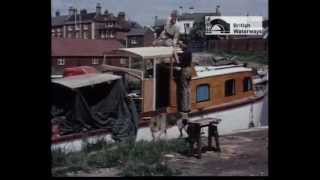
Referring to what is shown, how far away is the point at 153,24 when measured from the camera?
25.7ft

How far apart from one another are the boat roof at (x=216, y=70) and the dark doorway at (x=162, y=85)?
0.42 m

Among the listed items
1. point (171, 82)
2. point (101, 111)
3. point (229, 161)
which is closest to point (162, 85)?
point (171, 82)

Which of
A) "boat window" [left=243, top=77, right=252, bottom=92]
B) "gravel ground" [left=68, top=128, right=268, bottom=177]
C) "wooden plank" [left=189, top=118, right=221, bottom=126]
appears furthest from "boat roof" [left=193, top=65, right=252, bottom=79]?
"gravel ground" [left=68, top=128, right=268, bottom=177]

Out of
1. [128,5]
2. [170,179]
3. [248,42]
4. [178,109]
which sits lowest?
[170,179]

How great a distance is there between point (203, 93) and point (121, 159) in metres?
1.51

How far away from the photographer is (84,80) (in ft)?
25.9

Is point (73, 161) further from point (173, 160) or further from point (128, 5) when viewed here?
point (128, 5)

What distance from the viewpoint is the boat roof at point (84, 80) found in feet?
25.6

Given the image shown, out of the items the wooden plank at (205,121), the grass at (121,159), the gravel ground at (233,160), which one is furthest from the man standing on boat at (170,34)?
the gravel ground at (233,160)

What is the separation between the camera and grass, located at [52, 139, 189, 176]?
7867mm

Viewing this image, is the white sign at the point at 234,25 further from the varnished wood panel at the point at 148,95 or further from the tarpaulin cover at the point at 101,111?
the tarpaulin cover at the point at 101,111
